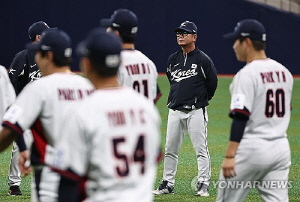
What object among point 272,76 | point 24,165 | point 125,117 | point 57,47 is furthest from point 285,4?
point 125,117

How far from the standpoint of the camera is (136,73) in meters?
6.16

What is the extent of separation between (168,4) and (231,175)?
902 inches

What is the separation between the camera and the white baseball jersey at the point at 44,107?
4.39 meters

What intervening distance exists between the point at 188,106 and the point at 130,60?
8.48 feet

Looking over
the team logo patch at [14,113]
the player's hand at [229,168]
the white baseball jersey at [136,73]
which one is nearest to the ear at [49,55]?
the team logo patch at [14,113]

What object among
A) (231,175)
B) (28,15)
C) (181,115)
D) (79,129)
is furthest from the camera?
(28,15)

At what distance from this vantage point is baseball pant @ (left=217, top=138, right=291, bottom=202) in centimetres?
525

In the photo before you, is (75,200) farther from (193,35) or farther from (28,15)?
(28,15)

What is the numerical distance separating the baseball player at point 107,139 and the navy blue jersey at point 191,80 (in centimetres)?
503

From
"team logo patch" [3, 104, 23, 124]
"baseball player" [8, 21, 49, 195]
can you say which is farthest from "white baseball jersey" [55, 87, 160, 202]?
"baseball player" [8, 21, 49, 195]

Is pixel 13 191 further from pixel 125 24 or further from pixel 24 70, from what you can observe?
pixel 125 24

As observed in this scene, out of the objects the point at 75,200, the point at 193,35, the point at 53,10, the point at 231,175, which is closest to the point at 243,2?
the point at 53,10

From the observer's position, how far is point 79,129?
335cm

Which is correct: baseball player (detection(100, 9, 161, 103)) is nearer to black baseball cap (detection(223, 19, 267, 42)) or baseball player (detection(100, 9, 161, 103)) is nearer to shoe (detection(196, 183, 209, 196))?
black baseball cap (detection(223, 19, 267, 42))
